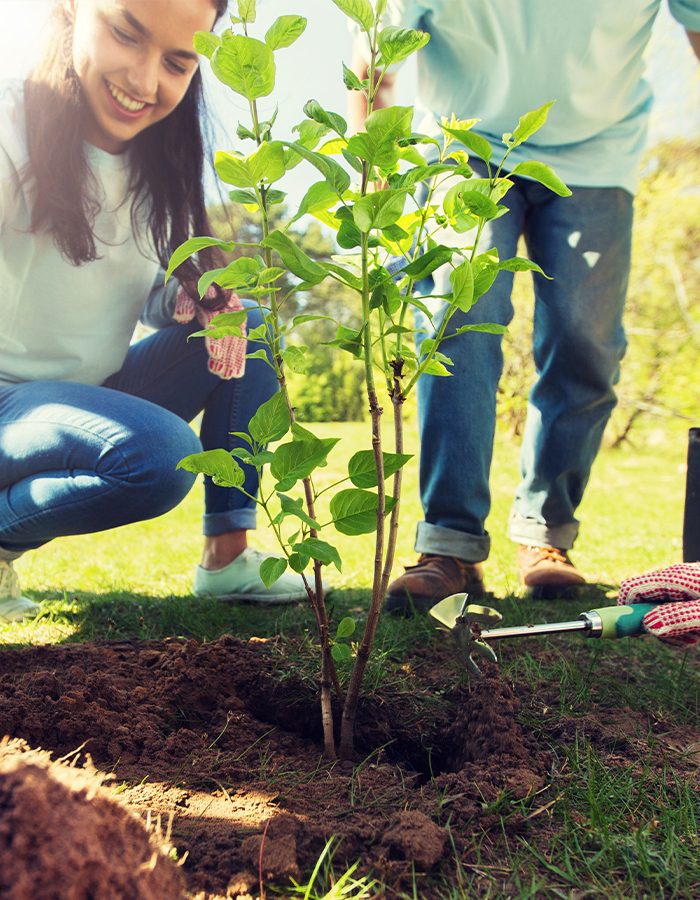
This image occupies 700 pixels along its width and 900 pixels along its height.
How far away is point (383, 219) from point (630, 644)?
4.57 ft

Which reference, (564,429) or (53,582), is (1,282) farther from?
(564,429)

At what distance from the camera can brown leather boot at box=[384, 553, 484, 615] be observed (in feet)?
6.13

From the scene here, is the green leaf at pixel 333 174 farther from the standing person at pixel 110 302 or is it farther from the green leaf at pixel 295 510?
the standing person at pixel 110 302

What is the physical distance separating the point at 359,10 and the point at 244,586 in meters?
1.66

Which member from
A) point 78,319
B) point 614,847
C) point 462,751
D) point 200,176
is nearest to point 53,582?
point 78,319

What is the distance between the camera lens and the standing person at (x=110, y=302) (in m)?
1.75

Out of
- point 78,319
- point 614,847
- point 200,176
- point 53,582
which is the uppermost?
point 200,176

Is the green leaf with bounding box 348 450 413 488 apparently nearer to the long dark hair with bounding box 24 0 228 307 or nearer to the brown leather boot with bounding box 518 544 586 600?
the long dark hair with bounding box 24 0 228 307

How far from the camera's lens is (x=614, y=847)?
35.0 inches

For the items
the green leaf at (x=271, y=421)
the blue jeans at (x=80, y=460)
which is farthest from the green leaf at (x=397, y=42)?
the blue jeans at (x=80, y=460)

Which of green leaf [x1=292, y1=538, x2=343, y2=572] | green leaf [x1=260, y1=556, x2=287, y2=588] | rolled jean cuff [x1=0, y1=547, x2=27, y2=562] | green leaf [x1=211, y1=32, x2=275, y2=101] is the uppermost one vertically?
green leaf [x1=211, y1=32, x2=275, y2=101]

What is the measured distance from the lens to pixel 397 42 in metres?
0.89

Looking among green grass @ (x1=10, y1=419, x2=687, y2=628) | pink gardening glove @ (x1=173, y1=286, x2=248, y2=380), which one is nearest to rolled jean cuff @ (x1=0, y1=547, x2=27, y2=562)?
green grass @ (x1=10, y1=419, x2=687, y2=628)

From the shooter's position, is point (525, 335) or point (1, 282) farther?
point (525, 335)
